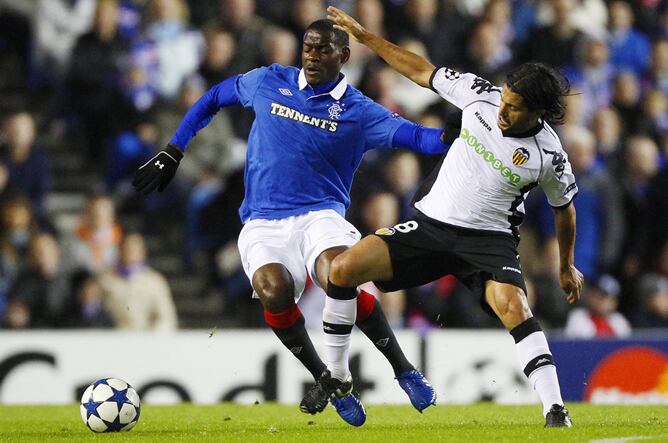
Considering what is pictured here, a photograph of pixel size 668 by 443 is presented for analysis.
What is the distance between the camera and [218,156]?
42.7 feet

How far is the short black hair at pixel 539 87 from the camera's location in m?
7.26

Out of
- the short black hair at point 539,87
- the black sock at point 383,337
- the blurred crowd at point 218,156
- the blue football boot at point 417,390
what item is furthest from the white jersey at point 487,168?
the blurred crowd at point 218,156

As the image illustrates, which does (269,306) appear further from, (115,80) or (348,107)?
(115,80)

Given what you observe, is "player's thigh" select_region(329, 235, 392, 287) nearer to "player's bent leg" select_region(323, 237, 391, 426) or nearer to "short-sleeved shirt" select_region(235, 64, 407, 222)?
"player's bent leg" select_region(323, 237, 391, 426)

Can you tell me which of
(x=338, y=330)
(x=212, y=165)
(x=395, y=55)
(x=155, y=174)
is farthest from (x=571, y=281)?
(x=212, y=165)

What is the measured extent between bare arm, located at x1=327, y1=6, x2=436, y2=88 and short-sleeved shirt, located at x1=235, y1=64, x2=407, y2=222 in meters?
0.42

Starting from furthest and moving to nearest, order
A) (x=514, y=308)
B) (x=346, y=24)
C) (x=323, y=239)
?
(x=323, y=239), (x=346, y=24), (x=514, y=308)

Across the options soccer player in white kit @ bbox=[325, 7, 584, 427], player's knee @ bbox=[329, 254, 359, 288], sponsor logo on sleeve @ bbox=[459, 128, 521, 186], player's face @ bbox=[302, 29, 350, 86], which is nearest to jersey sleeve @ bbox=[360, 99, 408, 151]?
player's face @ bbox=[302, 29, 350, 86]

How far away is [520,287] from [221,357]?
14.9 feet

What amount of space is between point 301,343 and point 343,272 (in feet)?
2.69

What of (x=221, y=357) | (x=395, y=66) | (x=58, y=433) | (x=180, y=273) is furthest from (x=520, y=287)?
(x=180, y=273)

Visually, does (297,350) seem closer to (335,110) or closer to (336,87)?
(335,110)

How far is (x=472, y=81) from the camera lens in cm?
772

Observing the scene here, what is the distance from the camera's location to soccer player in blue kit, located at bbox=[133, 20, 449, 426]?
323 inches
